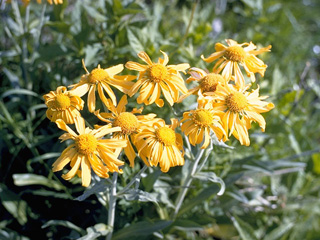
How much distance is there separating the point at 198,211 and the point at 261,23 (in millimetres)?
1726

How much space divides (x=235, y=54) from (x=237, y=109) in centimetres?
26

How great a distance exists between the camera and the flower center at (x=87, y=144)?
1.11m

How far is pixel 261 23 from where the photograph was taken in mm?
2951

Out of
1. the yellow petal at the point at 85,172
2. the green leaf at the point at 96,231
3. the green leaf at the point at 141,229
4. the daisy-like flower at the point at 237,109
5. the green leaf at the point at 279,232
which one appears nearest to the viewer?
the yellow petal at the point at 85,172

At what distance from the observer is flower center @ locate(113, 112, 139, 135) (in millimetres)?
1186

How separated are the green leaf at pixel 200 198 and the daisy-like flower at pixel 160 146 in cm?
53

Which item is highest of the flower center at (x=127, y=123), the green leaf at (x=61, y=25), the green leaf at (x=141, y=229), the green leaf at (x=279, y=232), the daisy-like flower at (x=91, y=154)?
the green leaf at (x=61, y=25)

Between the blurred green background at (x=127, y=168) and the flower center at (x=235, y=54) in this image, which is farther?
the blurred green background at (x=127, y=168)

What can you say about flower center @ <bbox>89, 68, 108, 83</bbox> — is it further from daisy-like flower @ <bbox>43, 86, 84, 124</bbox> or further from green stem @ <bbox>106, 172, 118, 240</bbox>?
green stem @ <bbox>106, 172, 118, 240</bbox>

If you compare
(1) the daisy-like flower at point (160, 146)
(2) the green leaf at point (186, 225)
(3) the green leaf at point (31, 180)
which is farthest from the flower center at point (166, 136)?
(3) the green leaf at point (31, 180)

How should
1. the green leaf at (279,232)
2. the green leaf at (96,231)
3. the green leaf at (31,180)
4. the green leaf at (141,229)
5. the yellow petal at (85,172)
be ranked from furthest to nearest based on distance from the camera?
the green leaf at (279,232), the green leaf at (31,180), the green leaf at (141,229), the green leaf at (96,231), the yellow petal at (85,172)

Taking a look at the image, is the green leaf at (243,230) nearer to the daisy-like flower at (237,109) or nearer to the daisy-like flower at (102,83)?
the daisy-like flower at (237,109)

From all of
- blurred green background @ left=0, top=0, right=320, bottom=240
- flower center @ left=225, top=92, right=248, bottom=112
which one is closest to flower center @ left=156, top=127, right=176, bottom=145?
flower center @ left=225, top=92, right=248, bottom=112

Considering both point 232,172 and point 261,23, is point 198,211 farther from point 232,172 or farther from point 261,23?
point 261,23
